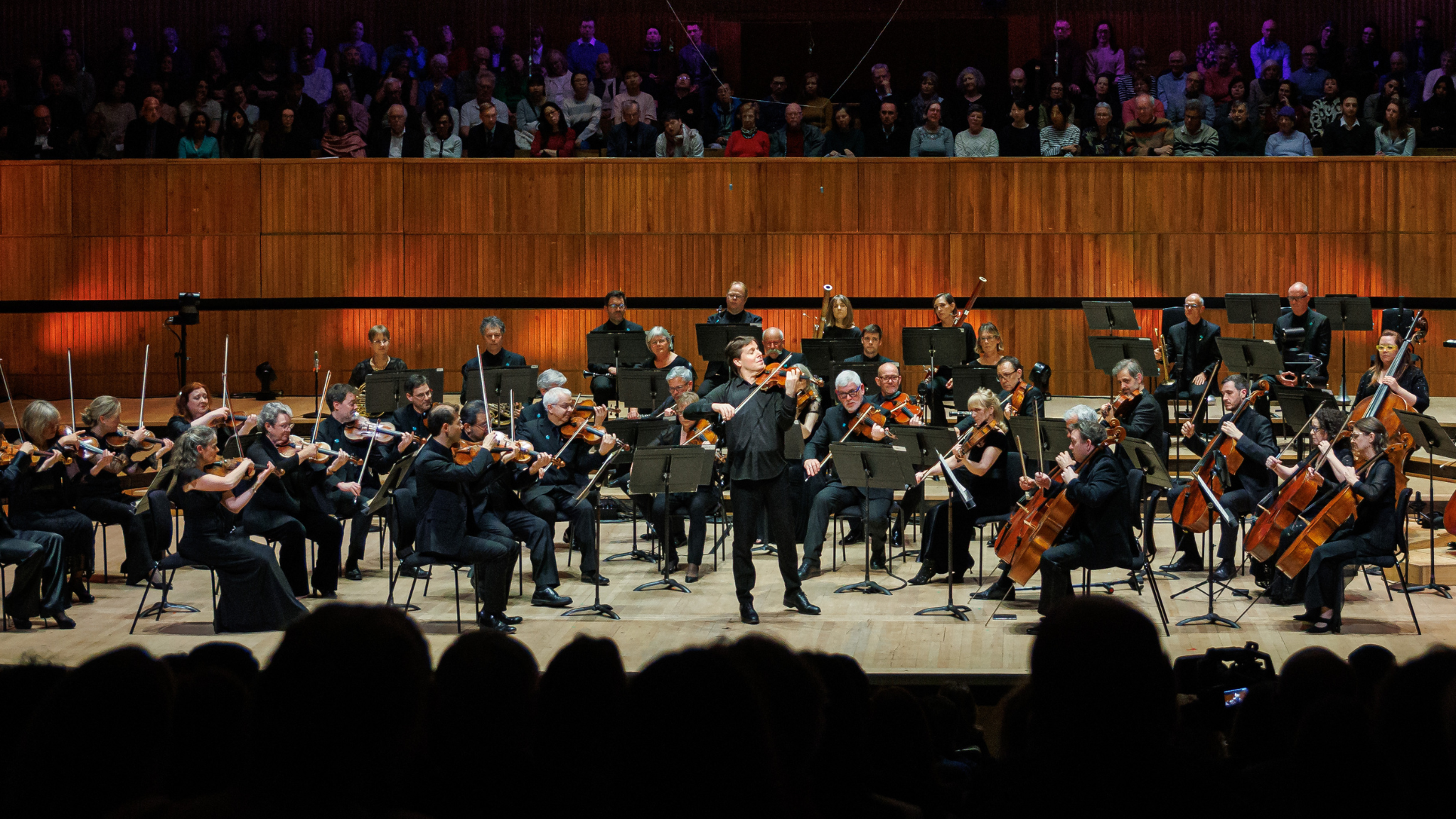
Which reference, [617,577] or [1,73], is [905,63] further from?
[1,73]

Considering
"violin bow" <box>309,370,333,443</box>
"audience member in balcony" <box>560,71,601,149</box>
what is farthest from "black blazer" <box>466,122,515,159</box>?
"violin bow" <box>309,370,333,443</box>

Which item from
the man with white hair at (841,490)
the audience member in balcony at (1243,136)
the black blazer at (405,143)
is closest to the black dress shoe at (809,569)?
the man with white hair at (841,490)

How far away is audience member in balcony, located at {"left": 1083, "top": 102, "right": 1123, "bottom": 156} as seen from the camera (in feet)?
41.8

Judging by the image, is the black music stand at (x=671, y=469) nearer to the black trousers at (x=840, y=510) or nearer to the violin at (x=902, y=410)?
the black trousers at (x=840, y=510)

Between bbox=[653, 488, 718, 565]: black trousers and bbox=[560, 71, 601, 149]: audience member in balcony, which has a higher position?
bbox=[560, 71, 601, 149]: audience member in balcony

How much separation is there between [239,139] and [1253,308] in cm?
949

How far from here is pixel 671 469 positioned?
7125 millimetres

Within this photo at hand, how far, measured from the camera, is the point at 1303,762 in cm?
191

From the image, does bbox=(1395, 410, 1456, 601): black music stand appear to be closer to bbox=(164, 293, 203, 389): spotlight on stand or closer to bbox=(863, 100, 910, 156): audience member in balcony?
bbox=(863, 100, 910, 156): audience member in balcony

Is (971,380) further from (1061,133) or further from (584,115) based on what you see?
(584,115)

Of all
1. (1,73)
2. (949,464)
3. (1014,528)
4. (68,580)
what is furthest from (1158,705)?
(1,73)

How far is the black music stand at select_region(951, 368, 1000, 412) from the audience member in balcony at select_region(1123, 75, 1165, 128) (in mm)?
4843

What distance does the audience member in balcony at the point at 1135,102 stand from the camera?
12.7 metres

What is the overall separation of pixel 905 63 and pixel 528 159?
14.5 ft
